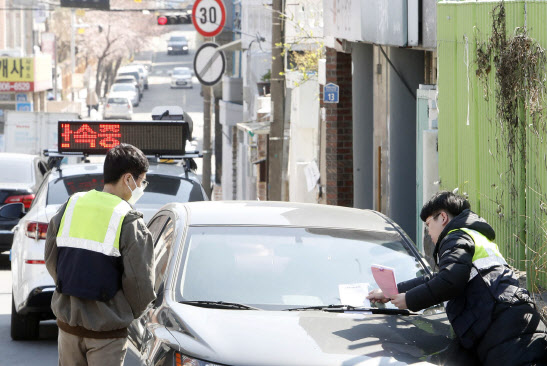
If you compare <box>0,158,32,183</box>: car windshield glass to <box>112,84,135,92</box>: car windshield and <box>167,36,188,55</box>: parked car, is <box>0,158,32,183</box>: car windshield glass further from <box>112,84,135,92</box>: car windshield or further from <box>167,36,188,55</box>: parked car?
<box>167,36,188,55</box>: parked car

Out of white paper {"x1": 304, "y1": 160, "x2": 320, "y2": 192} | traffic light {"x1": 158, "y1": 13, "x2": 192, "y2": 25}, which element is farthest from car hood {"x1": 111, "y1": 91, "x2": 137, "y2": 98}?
A: white paper {"x1": 304, "y1": 160, "x2": 320, "y2": 192}

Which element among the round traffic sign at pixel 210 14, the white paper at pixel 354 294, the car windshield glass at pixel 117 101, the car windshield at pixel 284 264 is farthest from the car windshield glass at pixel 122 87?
the white paper at pixel 354 294

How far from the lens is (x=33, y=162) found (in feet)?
53.4

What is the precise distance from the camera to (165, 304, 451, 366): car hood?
481 centimetres

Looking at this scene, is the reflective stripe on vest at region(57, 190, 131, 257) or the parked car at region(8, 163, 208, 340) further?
the parked car at region(8, 163, 208, 340)

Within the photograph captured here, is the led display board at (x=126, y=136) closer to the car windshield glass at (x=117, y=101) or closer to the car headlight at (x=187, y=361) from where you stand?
the car headlight at (x=187, y=361)

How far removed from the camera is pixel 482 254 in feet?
18.1

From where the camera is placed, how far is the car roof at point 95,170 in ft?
33.4

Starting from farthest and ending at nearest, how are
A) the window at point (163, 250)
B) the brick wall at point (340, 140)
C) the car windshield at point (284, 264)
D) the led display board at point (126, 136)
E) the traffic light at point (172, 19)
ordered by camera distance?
the traffic light at point (172, 19)
the brick wall at point (340, 140)
the led display board at point (126, 136)
the window at point (163, 250)
the car windshield at point (284, 264)

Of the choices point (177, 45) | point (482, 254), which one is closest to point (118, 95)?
point (177, 45)

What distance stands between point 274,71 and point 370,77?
1423 millimetres

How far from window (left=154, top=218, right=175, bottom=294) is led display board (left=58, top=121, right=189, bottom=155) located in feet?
15.7

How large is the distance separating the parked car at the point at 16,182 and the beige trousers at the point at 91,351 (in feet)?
31.0

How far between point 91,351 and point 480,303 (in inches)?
76.1
